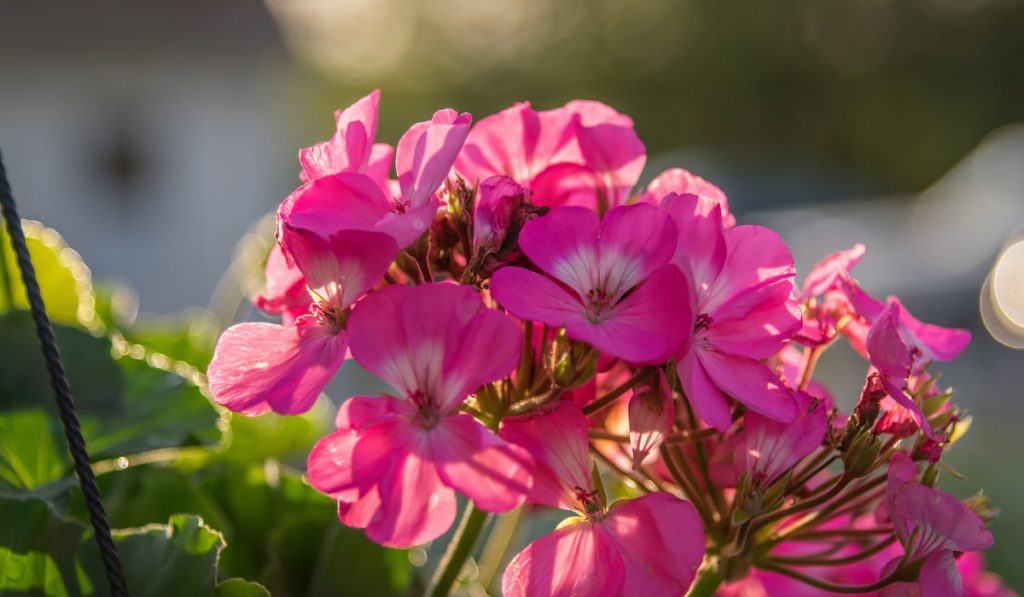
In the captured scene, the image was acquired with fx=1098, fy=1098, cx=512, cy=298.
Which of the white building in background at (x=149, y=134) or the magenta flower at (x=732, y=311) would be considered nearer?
the magenta flower at (x=732, y=311)

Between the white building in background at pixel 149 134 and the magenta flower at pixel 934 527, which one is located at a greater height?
the magenta flower at pixel 934 527

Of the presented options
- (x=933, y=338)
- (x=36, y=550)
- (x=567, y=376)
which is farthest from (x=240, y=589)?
(x=933, y=338)

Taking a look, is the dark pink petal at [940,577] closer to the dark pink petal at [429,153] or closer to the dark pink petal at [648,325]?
the dark pink petal at [648,325]

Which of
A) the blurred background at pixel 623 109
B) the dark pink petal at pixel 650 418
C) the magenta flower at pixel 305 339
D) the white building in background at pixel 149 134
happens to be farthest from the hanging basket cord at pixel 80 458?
the white building in background at pixel 149 134

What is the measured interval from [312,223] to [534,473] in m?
0.18

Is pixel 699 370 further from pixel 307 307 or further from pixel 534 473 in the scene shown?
pixel 307 307

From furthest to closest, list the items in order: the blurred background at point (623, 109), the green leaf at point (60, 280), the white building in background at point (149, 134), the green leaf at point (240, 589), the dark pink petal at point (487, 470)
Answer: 1. the white building in background at point (149, 134)
2. the blurred background at point (623, 109)
3. the green leaf at point (60, 280)
4. the green leaf at point (240, 589)
5. the dark pink petal at point (487, 470)

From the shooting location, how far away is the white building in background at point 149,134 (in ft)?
32.0

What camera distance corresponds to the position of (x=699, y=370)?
0.60 meters

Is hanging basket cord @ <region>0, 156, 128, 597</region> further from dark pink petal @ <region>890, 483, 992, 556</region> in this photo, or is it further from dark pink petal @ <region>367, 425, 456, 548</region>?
dark pink petal @ <region>890, 483, 992, 556</region>

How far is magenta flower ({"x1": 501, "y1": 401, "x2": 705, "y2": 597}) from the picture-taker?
22.9 inches

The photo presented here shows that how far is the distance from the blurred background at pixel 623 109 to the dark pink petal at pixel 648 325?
38.2 inches

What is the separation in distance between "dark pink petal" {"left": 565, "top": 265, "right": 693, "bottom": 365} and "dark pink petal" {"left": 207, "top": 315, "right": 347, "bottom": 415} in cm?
14

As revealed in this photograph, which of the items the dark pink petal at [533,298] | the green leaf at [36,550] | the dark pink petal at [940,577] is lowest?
the dark pink petal at [940,577]
